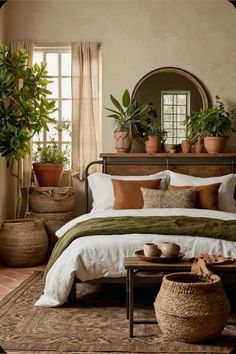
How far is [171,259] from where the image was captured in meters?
3.59

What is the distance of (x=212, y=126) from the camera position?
6340mm

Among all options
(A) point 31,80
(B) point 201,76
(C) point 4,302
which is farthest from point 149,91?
(C) point 4,302

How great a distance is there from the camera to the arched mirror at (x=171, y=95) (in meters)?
6.62

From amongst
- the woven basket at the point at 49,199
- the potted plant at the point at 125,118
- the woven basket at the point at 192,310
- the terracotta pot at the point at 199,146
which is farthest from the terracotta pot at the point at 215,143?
the woven basket at the point at 192,310

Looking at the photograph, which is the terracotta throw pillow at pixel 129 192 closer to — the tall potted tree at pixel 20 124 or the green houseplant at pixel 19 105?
the tall potted tree at pixel 20 124

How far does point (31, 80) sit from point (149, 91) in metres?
1.44

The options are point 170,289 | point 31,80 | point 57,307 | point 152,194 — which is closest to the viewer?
point 170,289

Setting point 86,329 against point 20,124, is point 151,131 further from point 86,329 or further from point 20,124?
point 86,329

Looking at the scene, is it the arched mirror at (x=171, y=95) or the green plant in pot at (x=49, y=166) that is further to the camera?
the arched mirror at (x=171, y=95)

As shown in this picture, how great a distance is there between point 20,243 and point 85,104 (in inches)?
75.6

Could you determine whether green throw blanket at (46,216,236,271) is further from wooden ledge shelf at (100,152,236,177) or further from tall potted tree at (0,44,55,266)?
wooden ledge shelf at (100,152,236,177)

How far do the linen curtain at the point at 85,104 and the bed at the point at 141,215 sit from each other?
37 centimetres

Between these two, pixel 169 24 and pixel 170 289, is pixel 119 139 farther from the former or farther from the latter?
pixel 170 289

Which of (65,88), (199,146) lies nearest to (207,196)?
(199,146)
